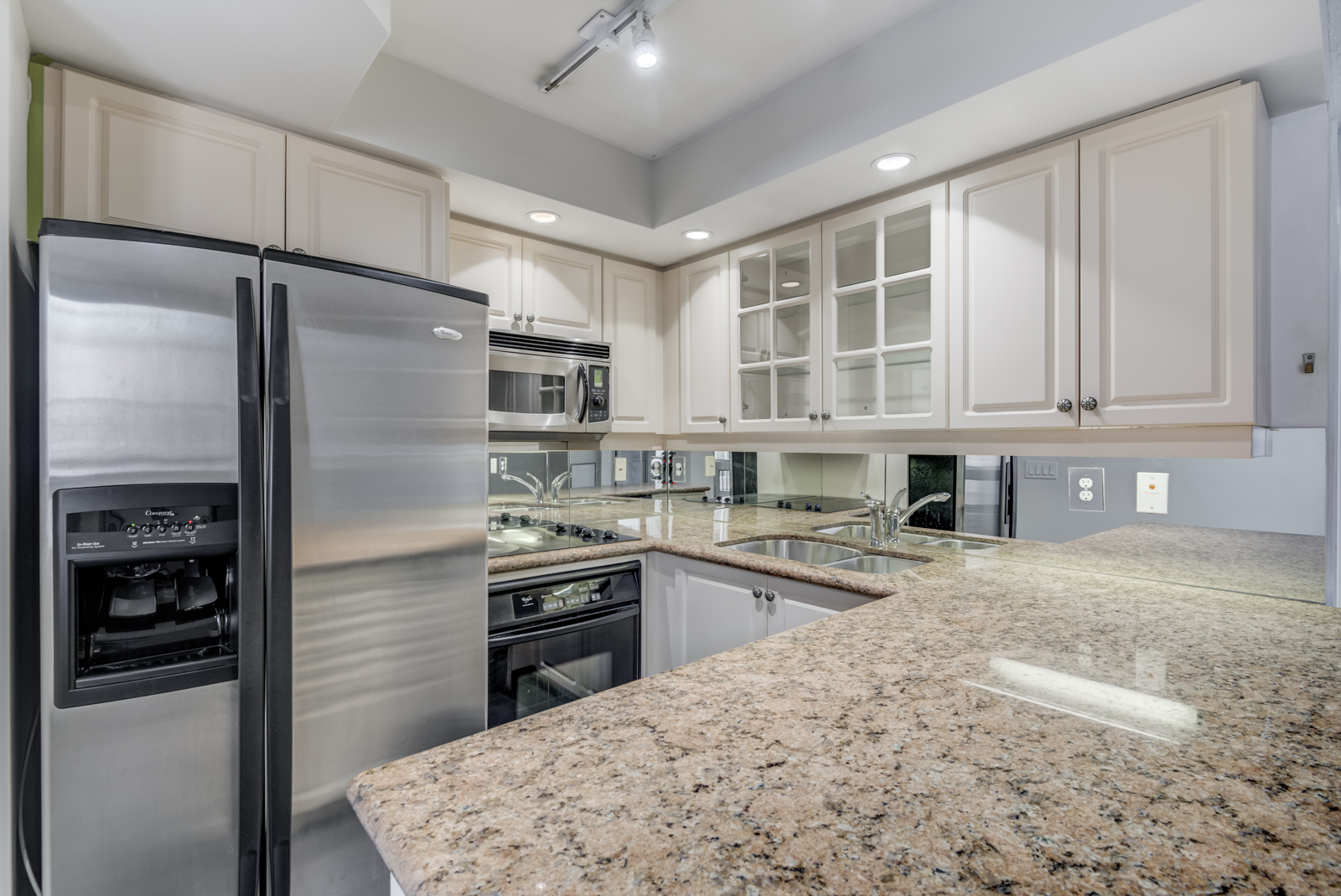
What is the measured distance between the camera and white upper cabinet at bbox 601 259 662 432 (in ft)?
8.90

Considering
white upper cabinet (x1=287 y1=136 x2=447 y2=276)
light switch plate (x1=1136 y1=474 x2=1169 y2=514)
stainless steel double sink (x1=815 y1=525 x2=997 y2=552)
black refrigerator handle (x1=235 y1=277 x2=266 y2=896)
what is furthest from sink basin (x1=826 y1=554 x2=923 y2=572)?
white upper cabinet (x1=287 y1=136 x2=447 y2=276)

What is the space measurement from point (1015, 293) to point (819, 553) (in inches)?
41.8

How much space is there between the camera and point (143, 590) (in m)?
1.10

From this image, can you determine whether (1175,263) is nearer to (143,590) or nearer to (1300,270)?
(1300,270)

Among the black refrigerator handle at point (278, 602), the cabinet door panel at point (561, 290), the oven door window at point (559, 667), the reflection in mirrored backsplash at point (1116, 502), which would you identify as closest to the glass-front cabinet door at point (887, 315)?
the reflection in mirrored backsplash at point (1116, 502)

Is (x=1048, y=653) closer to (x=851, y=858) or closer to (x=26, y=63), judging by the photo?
(x=851, y=858)

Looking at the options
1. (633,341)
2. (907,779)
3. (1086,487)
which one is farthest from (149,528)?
(1086,487)

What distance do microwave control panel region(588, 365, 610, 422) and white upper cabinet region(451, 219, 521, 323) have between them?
0.36m

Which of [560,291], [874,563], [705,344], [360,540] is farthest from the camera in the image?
[705,344]

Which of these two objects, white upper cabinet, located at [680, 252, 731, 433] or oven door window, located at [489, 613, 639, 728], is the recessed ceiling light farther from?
oven door window, located at [489, 613, 639, 728]

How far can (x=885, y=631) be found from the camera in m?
1.05

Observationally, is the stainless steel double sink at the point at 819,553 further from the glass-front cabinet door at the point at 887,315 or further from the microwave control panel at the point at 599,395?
the microwave control panel at the point at 599,395

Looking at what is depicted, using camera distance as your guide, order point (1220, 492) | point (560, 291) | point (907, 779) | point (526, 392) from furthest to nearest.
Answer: point (560, 291), point (526, 392), point (1220, 492), point (907, 779)

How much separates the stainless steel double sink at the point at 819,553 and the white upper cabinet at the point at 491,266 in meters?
1.29
